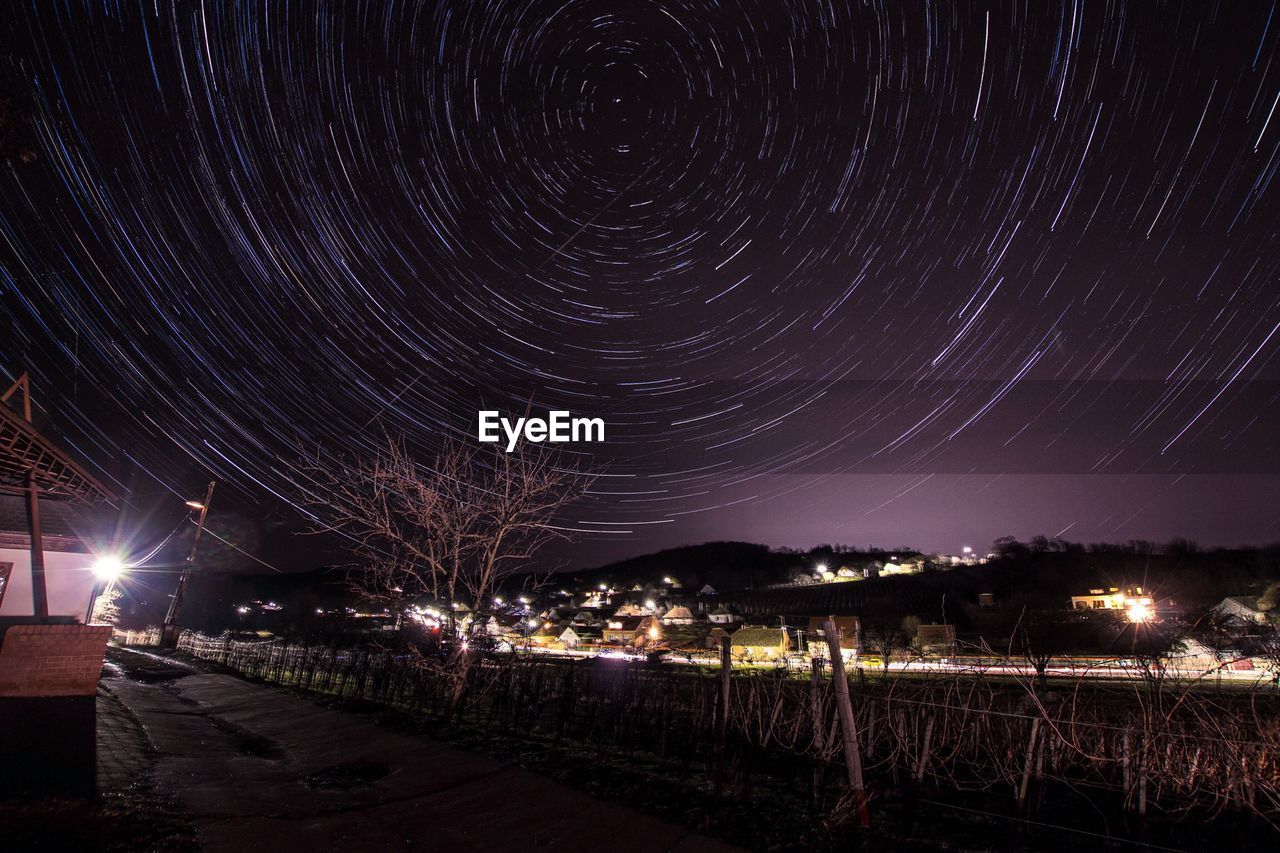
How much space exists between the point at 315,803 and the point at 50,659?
6.93 meters

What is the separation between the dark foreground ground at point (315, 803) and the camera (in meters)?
5.79

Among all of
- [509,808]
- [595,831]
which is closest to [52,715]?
[509,808]

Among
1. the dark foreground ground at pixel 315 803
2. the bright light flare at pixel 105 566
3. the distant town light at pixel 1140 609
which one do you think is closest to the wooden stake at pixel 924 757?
the distant town light at pixel 1140 609

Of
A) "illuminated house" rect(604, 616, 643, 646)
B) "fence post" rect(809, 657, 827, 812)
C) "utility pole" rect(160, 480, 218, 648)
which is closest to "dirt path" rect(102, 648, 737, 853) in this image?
"fence post" rect(809, 657, 827, 812)

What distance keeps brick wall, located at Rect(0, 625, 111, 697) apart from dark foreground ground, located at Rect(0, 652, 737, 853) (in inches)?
36.5

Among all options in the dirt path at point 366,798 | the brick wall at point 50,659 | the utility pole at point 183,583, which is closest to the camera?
the dirt path at point 366,798

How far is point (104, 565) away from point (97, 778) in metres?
20.1

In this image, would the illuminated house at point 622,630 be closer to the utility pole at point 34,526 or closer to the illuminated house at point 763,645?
the illuminated house at point 763,645

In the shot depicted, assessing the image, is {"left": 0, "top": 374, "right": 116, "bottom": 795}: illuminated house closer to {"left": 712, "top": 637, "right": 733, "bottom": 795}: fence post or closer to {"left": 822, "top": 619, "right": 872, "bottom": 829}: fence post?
{"left": 712, "top": 637, "right": 733, "bottom": 795}: fence post

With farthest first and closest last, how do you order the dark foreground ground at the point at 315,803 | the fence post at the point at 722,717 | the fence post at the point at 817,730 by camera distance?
the fence post at the point at 722,717 < the fence post at the point at 817,730 < the dark foreground ground at the point at 315,803

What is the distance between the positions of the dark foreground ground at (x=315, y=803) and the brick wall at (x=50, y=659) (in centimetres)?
93

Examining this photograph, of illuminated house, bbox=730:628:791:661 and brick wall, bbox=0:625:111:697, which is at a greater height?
brick wall, bbox=0:625:111:697

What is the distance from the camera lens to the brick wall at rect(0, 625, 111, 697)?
1009 cm

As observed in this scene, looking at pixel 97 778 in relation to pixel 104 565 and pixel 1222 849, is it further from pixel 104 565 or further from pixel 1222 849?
pixel 104 565
